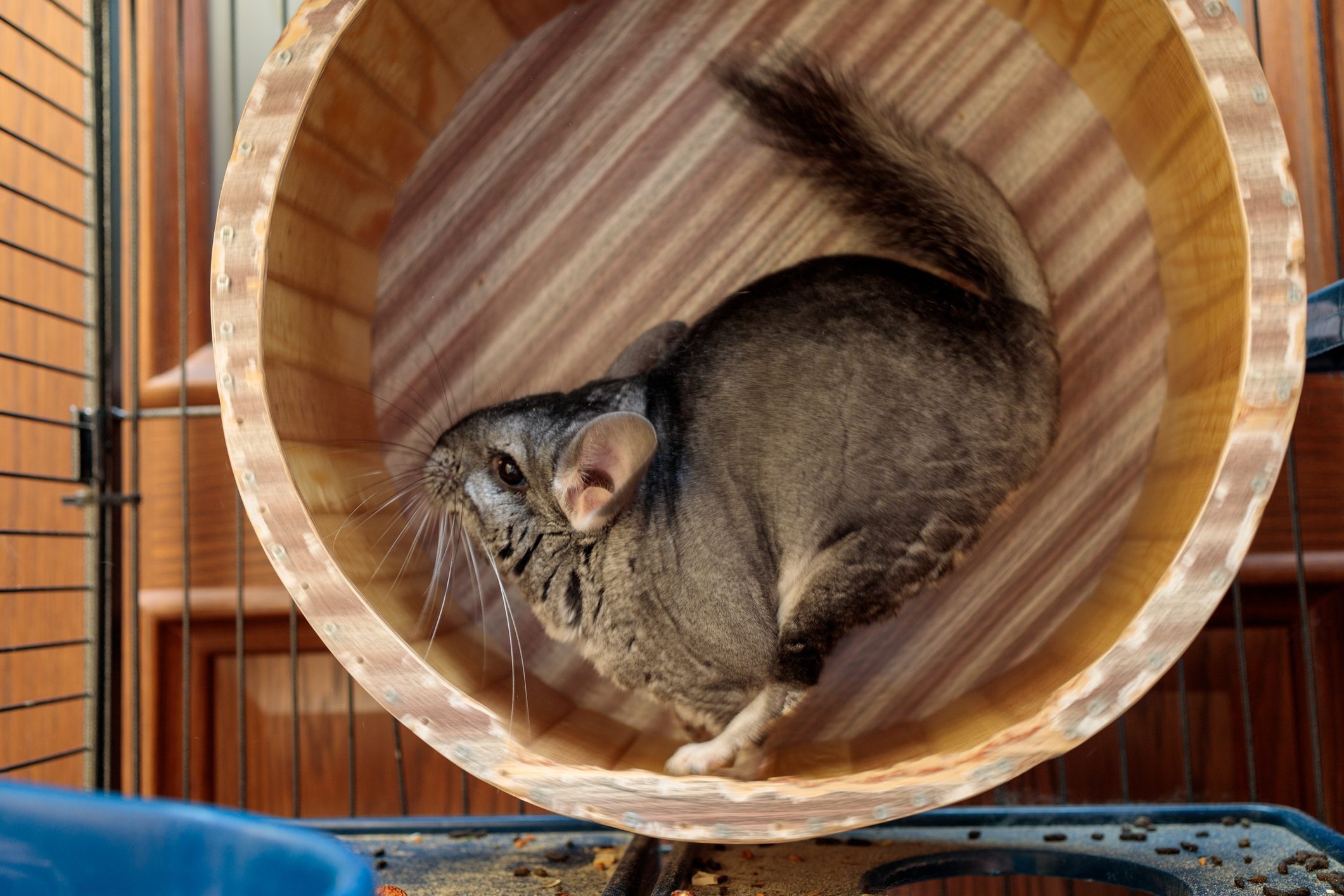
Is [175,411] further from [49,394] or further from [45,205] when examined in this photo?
[45,205]

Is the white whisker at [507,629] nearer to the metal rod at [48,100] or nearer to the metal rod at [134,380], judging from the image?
the metal rod at [134,380]

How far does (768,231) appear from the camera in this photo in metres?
1.33

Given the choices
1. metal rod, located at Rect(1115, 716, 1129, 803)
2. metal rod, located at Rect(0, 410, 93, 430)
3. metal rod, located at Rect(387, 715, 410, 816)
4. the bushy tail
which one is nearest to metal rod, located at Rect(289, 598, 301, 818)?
metal rod, located at Rect(387, 715, 410, 816)

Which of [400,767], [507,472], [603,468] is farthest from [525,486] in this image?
[400,767]

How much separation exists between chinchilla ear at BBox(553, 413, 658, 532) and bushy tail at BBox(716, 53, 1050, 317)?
46cm

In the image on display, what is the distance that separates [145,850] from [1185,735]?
1.26 m

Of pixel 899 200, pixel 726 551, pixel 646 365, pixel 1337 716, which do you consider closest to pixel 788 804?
pixel 726 551

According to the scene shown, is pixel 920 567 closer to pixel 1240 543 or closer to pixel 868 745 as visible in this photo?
pixel 868 745

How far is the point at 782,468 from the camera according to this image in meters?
1.13

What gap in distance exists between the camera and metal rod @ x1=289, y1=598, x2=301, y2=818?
130 centimetres

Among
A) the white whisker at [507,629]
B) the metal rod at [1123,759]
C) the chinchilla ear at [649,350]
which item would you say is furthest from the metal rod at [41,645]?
the metal rod at [1123,759]

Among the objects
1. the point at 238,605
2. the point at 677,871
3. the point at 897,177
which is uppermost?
the point at 897,177

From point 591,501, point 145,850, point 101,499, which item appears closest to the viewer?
point 145,850

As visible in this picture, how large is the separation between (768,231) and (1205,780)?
99 cm
